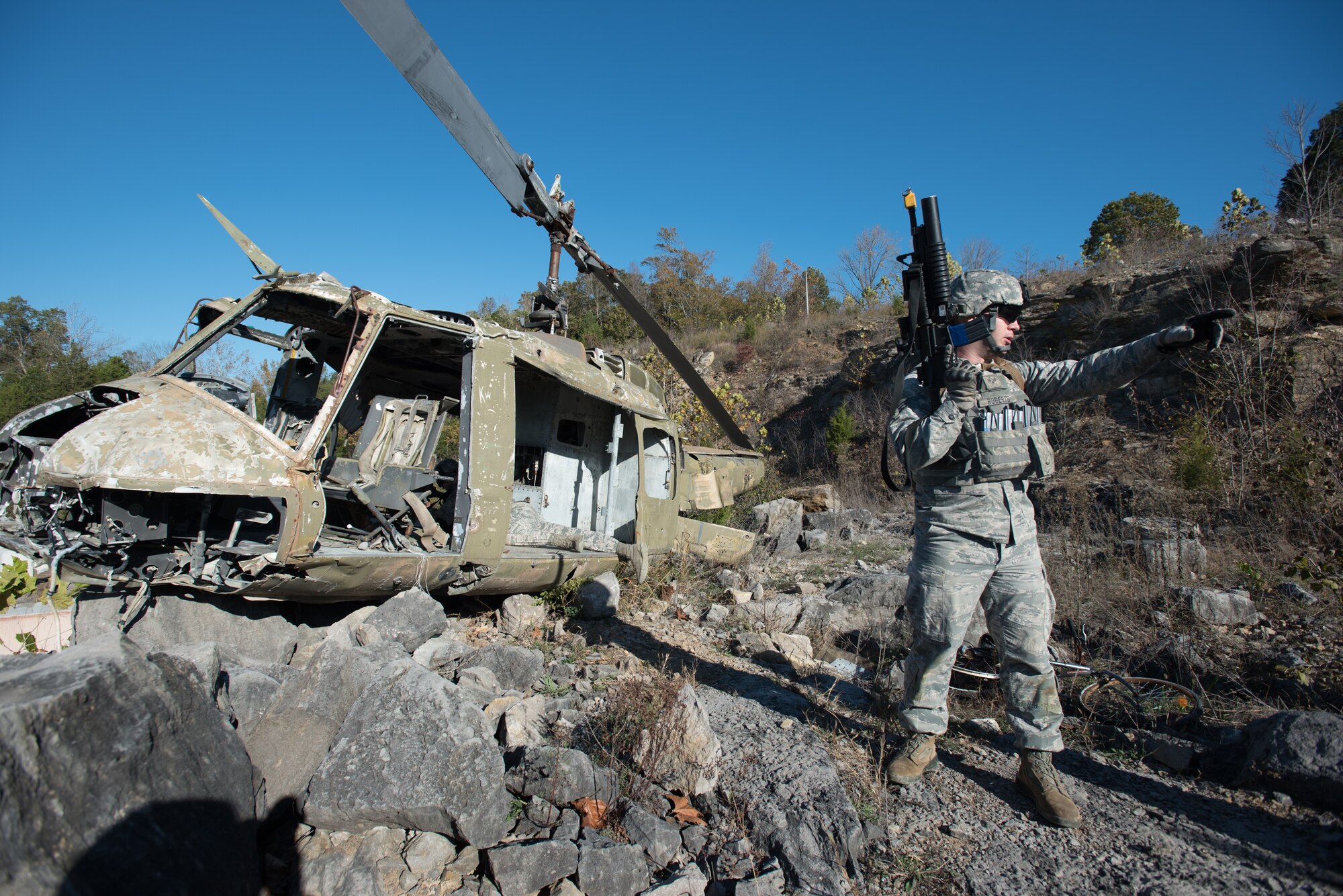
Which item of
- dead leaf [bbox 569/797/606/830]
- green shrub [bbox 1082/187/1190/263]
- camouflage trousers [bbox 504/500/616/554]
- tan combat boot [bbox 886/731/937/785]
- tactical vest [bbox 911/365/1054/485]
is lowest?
dead leaf [bbox 569/797/606/830]

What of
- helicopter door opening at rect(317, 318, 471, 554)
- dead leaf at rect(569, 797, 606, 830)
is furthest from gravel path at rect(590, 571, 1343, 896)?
helicopter door opening at rect(317, 318, 471, 554)

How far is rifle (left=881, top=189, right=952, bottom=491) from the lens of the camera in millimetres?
3150

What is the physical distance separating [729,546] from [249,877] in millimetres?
6210

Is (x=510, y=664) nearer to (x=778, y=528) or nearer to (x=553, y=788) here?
Answer: (x=553, y=788)

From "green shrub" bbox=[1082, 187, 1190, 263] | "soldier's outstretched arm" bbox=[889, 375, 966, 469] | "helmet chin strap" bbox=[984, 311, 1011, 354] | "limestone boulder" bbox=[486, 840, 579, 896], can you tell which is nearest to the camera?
"limestone boulder" bbox=[486, 840, 579, 896]

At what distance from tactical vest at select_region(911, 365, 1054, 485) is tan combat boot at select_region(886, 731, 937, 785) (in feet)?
4.02

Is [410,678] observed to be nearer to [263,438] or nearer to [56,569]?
[263,438]

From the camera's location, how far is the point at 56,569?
3.32m

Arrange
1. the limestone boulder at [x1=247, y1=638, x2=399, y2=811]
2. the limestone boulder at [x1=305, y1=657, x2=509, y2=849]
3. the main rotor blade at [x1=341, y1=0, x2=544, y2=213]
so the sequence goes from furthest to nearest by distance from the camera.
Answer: the main rotor blade at [x1=341, y1=0, x2=544, y2=213], the limestone boulder at [x1=247, y1=638, x2=399, y2=811], the limestone boulder at [x1=305, y1=657, x2=509, y2=849]

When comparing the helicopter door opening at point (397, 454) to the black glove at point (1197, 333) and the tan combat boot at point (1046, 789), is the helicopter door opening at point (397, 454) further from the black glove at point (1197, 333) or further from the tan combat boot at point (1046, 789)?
the black glove at point (1197, 333)

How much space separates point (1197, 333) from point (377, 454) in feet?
18.5

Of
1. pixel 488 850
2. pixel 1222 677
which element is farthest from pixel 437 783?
pixel 1222 677

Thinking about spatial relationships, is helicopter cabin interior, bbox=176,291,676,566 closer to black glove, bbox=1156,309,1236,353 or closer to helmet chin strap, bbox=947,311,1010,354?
helmet chin strap, bbox=947,311,1010,354

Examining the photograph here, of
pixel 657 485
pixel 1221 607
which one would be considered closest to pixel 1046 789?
pixel 1221 607
